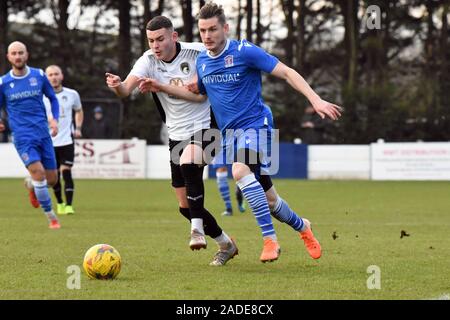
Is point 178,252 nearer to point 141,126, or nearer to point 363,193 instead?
point 363,193

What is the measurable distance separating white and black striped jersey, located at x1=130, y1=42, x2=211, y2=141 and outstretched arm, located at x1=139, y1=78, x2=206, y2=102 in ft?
0.57

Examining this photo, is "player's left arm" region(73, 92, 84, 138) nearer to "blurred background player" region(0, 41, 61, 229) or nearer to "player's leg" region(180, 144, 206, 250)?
"blurred background player" region(0, 41, 61, 229)

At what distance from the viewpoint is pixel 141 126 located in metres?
37.1

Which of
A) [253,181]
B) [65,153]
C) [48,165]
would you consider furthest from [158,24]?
[65,153]

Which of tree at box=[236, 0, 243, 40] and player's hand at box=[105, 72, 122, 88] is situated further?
tree at box=[236, 0, 243, 40]

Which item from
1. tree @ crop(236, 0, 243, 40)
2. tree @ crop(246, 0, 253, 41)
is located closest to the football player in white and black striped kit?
tree @ crop(246, 0, 253, 41)

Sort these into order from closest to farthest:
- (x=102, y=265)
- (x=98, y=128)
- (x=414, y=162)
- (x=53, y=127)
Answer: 1. (x=102, y=265)
2. (x=53, y=127)
3. (x=414, y=162)
4. (x=98, y=128)

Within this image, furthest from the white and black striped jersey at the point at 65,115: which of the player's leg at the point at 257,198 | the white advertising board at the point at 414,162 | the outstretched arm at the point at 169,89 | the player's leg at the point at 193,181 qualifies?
the white advertising board at the point at 414,162

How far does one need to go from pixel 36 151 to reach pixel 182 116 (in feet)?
14.9

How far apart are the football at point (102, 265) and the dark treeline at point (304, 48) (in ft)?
95.0

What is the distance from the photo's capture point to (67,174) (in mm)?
16500

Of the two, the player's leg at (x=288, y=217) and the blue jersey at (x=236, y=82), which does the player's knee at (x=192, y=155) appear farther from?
the player's leg at (x=288, y=217)

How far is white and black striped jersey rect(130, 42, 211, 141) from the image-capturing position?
9008 mm

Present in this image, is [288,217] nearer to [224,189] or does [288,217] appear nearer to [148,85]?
[148,85]
